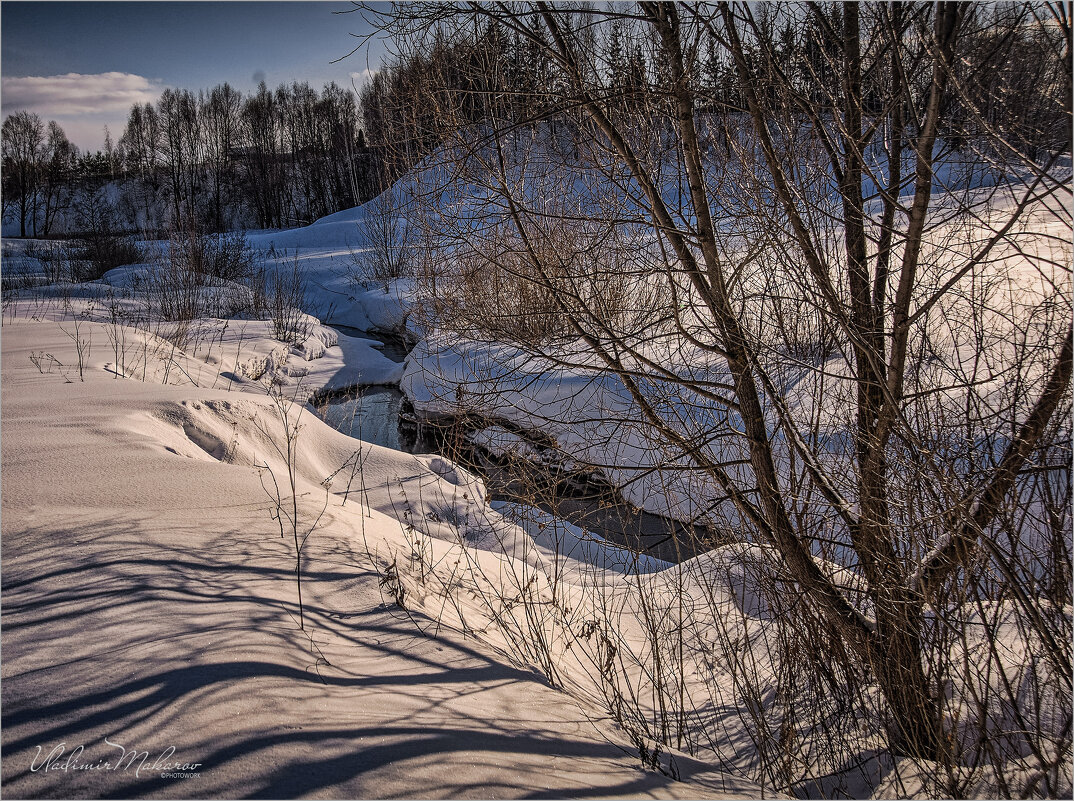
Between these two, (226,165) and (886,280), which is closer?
(886,280)

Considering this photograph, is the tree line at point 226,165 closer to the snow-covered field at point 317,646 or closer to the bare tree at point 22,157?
the bare tree at point 22,157

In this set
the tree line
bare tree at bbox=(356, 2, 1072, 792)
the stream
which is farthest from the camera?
the tree line

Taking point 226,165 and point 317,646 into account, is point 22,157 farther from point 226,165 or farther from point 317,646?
point 317,646

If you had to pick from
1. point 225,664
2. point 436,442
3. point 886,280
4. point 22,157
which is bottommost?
point 436,442

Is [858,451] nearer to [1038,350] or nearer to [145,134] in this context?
[1038,350]

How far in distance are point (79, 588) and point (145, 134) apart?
41324 millimetres

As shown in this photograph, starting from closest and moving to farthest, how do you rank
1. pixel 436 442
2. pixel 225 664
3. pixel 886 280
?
1. pixel 225 664
2. pixel 886 280
3. pixel 436 442

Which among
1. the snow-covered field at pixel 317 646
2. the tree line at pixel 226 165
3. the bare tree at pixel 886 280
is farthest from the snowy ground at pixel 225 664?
the tree line at pixel 226 165

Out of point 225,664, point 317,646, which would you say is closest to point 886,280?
point 317,646

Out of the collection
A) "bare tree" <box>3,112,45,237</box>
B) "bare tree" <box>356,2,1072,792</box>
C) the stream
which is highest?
"bare tree" <box>3,112,45,237</box>

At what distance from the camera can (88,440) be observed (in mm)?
3352

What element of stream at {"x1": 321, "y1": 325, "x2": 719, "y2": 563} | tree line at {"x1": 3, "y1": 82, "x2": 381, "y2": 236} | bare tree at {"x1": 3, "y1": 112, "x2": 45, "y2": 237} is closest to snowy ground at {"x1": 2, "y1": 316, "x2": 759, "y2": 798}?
stream at {"x1": 321, "y1": 325, "x2": 719, "y2": 563}

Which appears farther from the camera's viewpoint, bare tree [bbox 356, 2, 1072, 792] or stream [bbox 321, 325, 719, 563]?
stream [bbox 321, 325, 719, 563]

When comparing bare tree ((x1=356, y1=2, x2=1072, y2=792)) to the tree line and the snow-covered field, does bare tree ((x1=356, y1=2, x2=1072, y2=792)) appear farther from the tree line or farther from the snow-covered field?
the tree line
